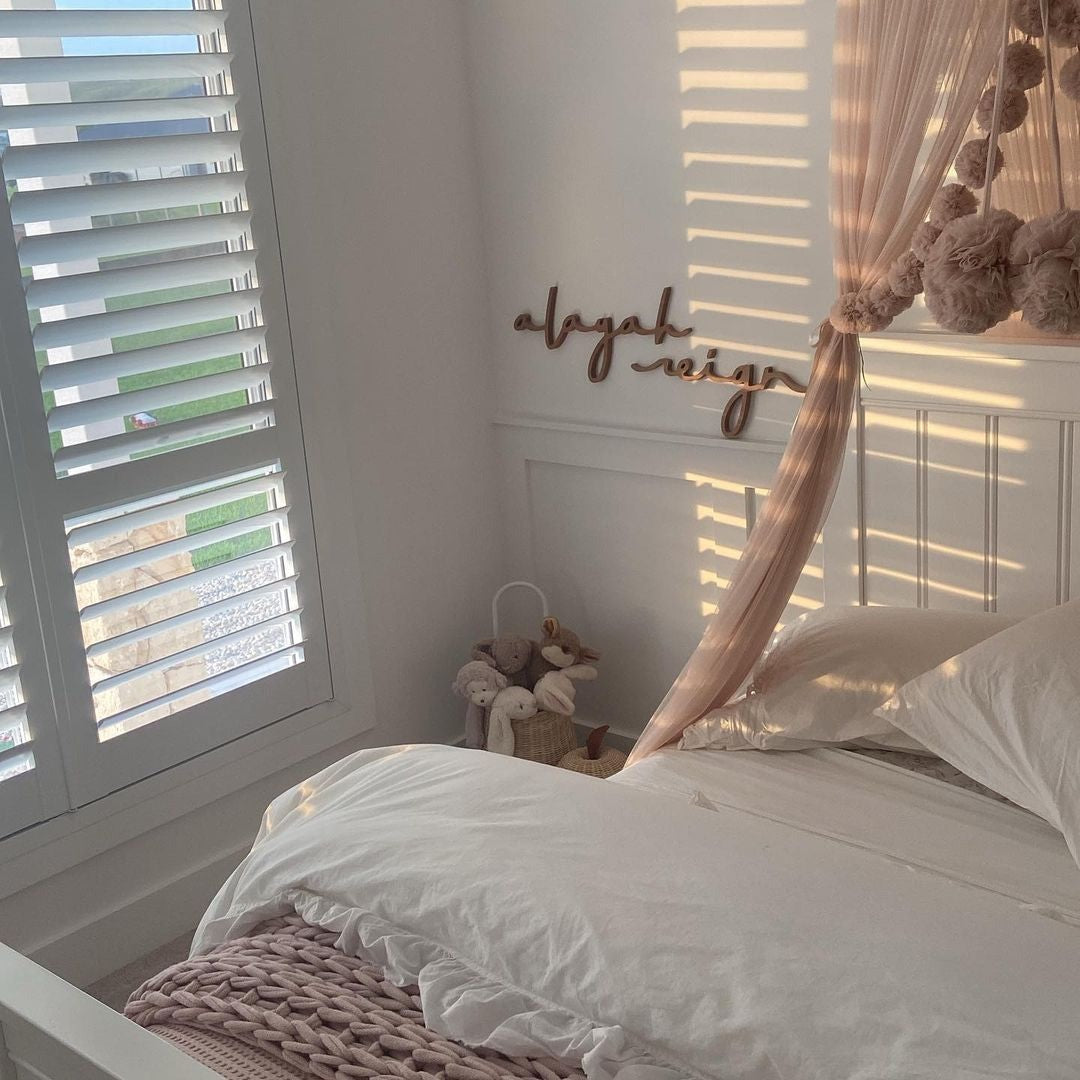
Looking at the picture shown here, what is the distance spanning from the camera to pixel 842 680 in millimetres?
2303

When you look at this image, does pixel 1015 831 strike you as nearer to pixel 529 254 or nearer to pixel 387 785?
pixel 387 785

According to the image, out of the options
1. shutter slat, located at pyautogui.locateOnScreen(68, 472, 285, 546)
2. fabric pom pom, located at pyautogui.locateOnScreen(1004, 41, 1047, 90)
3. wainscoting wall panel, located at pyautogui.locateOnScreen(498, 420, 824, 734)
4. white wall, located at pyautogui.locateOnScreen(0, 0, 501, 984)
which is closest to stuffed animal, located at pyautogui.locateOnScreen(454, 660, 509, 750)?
white wall, located at pyautogui.locateOnScreen(0, 0, 501, 984)

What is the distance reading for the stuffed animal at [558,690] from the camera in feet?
10.3

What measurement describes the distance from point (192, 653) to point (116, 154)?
102 centimetres

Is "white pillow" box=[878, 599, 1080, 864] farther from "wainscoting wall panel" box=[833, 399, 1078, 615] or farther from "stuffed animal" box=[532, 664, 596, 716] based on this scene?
"stuffed animal" box=[532, 664, 596, 716]

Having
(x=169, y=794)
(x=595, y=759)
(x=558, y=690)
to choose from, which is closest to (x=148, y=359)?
(x=169, y=794)

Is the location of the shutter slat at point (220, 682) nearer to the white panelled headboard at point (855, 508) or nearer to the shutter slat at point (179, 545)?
the shutter slat at point (179, 545)

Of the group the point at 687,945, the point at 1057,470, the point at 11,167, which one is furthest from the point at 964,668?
the point at 11,167

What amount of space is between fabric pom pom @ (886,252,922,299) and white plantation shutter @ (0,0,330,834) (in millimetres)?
1433

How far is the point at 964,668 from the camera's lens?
6.82 feet

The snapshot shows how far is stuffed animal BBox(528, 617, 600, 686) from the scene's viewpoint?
3.20 meters

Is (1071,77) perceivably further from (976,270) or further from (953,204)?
(976,270)

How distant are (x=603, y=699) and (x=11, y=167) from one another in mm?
1899

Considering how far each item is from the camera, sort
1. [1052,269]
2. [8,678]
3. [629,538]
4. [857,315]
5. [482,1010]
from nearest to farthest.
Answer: [482,1010] < [1052,269] < [857,315] < [8,678] < [629,538]
